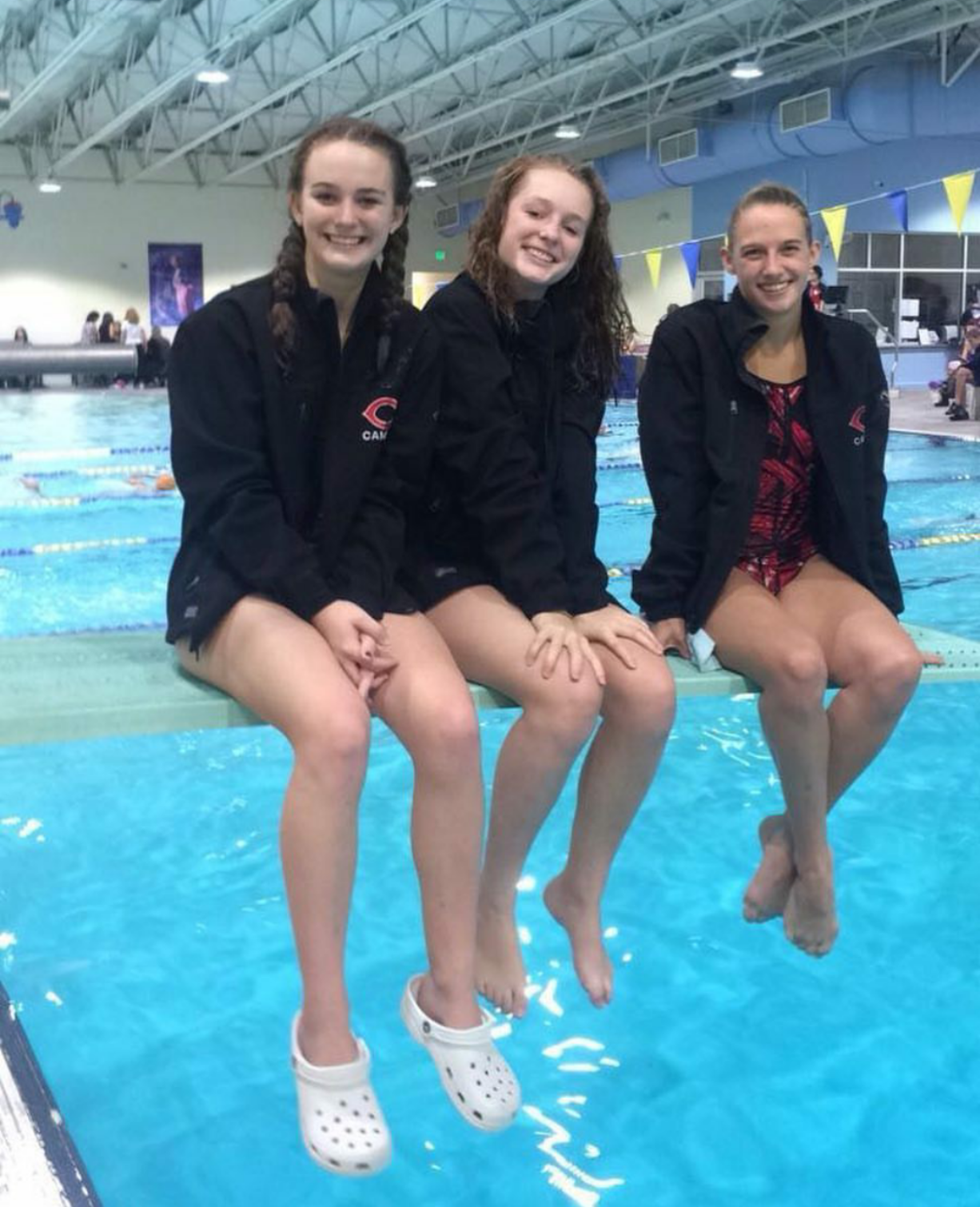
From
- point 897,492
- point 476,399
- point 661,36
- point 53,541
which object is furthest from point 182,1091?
point 661,36

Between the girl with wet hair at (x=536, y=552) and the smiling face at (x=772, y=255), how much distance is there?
0.27m

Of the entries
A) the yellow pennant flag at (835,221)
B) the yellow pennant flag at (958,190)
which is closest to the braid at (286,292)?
the yellow pennant flag at (958,190)

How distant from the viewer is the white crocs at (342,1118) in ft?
5.84

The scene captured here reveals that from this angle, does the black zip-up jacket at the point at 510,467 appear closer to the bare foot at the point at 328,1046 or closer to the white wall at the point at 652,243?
the bare foot at the point at 328,1046

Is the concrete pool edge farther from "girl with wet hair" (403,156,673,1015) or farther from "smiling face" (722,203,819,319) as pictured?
"smiling face" (722,203,819,319)

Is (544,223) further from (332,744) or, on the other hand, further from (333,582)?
(332,744)

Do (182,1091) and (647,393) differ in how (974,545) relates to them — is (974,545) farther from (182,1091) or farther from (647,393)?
(182,1091)

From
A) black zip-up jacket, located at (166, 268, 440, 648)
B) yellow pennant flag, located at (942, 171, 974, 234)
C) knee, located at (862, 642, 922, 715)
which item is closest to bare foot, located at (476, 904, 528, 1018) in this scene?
black zip-up jacket, located at (166, 268, 440, 648)

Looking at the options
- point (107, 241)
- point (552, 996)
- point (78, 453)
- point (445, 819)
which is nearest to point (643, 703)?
point (445, 819)

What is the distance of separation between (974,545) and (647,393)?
4.98 metres

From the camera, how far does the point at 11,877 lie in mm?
3393

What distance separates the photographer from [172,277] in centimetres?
2400

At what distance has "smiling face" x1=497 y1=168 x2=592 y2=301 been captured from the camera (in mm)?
2221

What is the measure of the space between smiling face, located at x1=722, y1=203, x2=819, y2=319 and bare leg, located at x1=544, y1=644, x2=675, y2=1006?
0.78 metres
